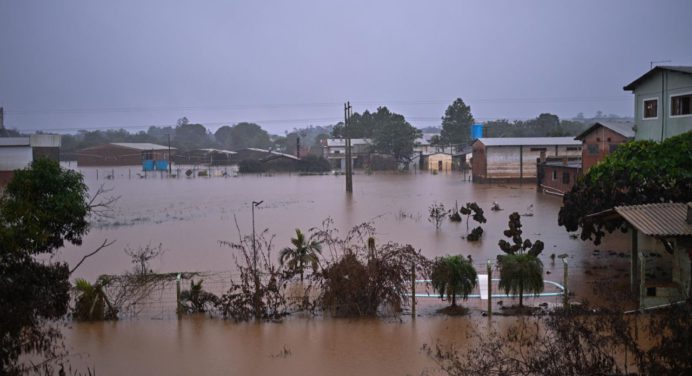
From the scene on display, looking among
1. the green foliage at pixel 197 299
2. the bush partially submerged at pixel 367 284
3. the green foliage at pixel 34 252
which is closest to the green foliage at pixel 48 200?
the green foliage at pixel 34 252

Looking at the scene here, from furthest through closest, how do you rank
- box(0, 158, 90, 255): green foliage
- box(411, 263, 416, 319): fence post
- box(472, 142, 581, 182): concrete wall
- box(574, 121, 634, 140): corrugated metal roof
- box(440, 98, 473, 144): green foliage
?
box(440, 98, 473, 144): green foliage < box(472, 142, 581, 182): concrete wall < box(574, 121, 634, 140): corrugated metal roof < box(411, 263, 416, 319): fence post < box(0, 158, 90, 255): green foliage

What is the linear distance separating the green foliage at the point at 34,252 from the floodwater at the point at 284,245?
4.74 ft

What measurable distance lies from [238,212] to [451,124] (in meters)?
57.2

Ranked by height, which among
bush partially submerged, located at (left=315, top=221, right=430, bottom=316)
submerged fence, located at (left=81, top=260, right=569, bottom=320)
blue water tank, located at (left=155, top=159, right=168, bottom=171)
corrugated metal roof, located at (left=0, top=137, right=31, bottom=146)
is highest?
corrugated metal roof, located at (left=0, top=137, right=31, bottom=146)

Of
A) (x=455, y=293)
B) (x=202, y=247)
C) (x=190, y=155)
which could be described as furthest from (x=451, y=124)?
(x=455, y=293)

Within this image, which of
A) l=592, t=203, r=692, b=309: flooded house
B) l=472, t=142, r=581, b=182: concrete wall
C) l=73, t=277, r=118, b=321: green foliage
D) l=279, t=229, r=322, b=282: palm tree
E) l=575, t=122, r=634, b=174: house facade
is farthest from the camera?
l=472, t=142, r=581, b=182: concrete wall

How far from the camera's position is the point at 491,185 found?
4356 cm

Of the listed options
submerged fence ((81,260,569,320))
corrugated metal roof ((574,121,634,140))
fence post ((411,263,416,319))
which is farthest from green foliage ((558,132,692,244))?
corrugated metal roof ((574,121,634,140))

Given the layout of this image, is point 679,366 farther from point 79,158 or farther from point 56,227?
point 79,158

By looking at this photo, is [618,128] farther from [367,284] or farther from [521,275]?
[367,284]

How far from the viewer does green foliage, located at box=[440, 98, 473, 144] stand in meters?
83.6

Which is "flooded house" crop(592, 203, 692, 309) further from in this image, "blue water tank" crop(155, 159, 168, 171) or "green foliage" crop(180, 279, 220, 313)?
"blue water tank" crop(155, 159, 168, 171)

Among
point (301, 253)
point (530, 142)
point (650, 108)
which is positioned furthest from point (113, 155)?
point (301, 253)

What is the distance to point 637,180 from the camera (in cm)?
1605
